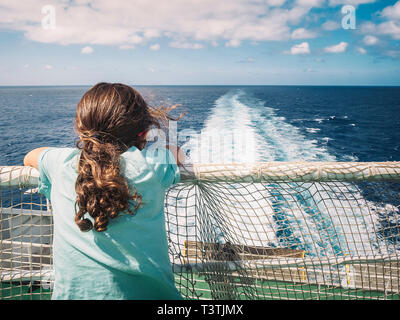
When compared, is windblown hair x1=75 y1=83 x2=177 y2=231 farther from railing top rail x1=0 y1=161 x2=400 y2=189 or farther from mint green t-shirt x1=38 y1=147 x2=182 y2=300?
railing top rail x1=0 y1=161 x2=400 y2=189

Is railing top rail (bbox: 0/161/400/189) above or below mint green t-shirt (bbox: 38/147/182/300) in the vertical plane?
above

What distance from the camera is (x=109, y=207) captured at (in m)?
0.91

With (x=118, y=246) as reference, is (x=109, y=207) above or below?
above

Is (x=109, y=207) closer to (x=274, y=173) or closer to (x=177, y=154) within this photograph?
(x=177, y=154)

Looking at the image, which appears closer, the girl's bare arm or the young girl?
the young girl

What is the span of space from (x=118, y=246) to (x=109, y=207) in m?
0.15

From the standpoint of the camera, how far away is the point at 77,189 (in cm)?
93

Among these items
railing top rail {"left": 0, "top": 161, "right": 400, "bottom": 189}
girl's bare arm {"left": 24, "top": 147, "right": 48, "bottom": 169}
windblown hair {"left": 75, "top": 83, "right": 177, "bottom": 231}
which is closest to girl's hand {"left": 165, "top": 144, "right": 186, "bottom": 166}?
railing top rail {"left": 0, "top": 161, "right": 400, "bottom": 189}

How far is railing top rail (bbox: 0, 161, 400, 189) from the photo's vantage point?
1.25 m

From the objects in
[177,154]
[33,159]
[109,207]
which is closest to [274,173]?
[177,154]

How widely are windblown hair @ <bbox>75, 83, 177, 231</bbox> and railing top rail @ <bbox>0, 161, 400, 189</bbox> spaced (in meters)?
0.35

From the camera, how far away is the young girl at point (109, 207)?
0.92 metres
